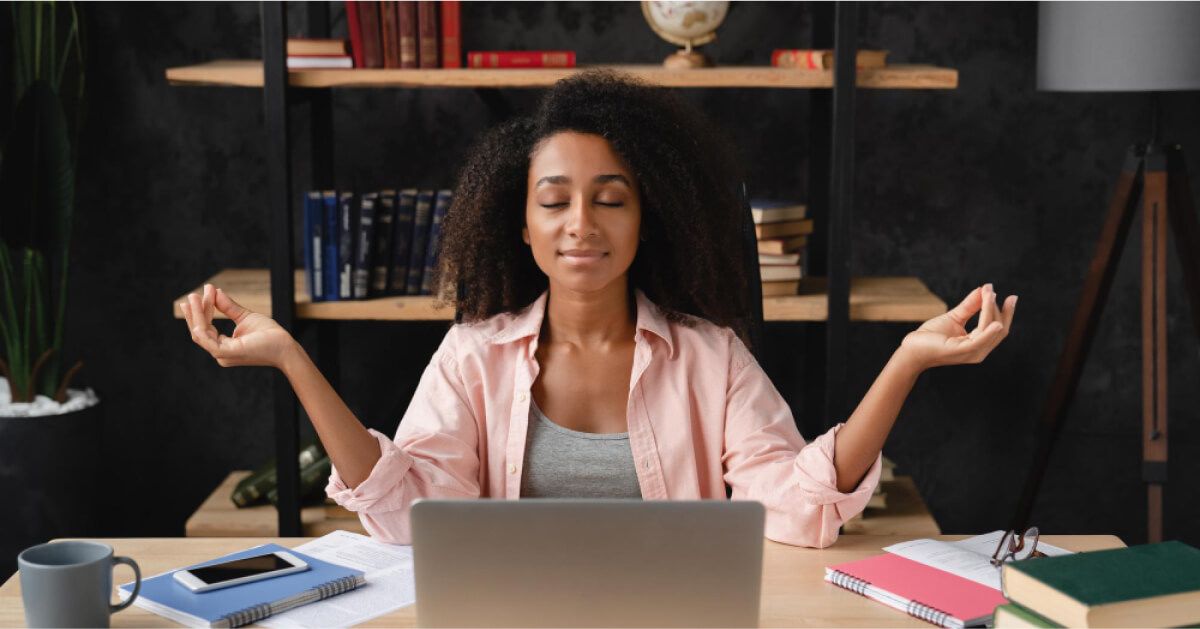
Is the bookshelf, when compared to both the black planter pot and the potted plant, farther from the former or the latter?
the black planter pot

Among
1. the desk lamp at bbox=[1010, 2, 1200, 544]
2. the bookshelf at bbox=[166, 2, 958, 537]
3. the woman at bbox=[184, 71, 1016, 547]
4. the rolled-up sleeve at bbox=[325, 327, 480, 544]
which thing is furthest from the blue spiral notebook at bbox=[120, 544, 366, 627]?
the desk lamp at bbox=[1010, 2, 1200, 544]

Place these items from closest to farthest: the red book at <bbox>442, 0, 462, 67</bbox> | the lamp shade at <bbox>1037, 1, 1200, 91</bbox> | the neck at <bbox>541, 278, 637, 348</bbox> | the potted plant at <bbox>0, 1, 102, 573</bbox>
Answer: the neck at <bbox>541, 278, 637, 348</bbox> < the lamp shade at <bbox>1037, 1, 1200, 91</bbox> < the red book at <bbox>442, 0, 462, 67</bbox> < the potted plant at <bbox>0, 1, 102, 573</bbox>

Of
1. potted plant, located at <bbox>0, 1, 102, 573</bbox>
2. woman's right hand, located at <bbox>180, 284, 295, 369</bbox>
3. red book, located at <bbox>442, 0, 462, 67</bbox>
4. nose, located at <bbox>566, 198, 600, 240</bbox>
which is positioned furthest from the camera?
potted plant, located at <bbox>0, 1, 102, 573</bbox>

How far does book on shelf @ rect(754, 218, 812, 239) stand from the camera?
8.26ft

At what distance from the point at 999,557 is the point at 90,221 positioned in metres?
2.28

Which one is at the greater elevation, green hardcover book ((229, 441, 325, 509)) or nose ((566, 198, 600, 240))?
nose ((566, 198, 600, 240))

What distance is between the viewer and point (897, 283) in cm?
281

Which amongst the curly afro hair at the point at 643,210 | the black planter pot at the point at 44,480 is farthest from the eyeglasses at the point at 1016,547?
the black planter pot at the point at 44,480

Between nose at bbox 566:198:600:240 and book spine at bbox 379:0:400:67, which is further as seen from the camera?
book spine at bbox 379:0:400:67

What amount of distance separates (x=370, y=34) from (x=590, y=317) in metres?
0.97

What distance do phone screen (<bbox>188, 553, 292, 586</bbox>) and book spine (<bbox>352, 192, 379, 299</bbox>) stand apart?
116 centimetres

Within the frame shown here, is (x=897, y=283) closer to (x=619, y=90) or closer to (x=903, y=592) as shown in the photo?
(x=619, y=90)

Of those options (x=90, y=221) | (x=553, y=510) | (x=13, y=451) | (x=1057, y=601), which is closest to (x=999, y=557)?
(x=1057, y=601)

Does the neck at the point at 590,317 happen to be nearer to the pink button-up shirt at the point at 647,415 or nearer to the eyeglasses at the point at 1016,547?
the pink button-up shirt at the point at 647,415
